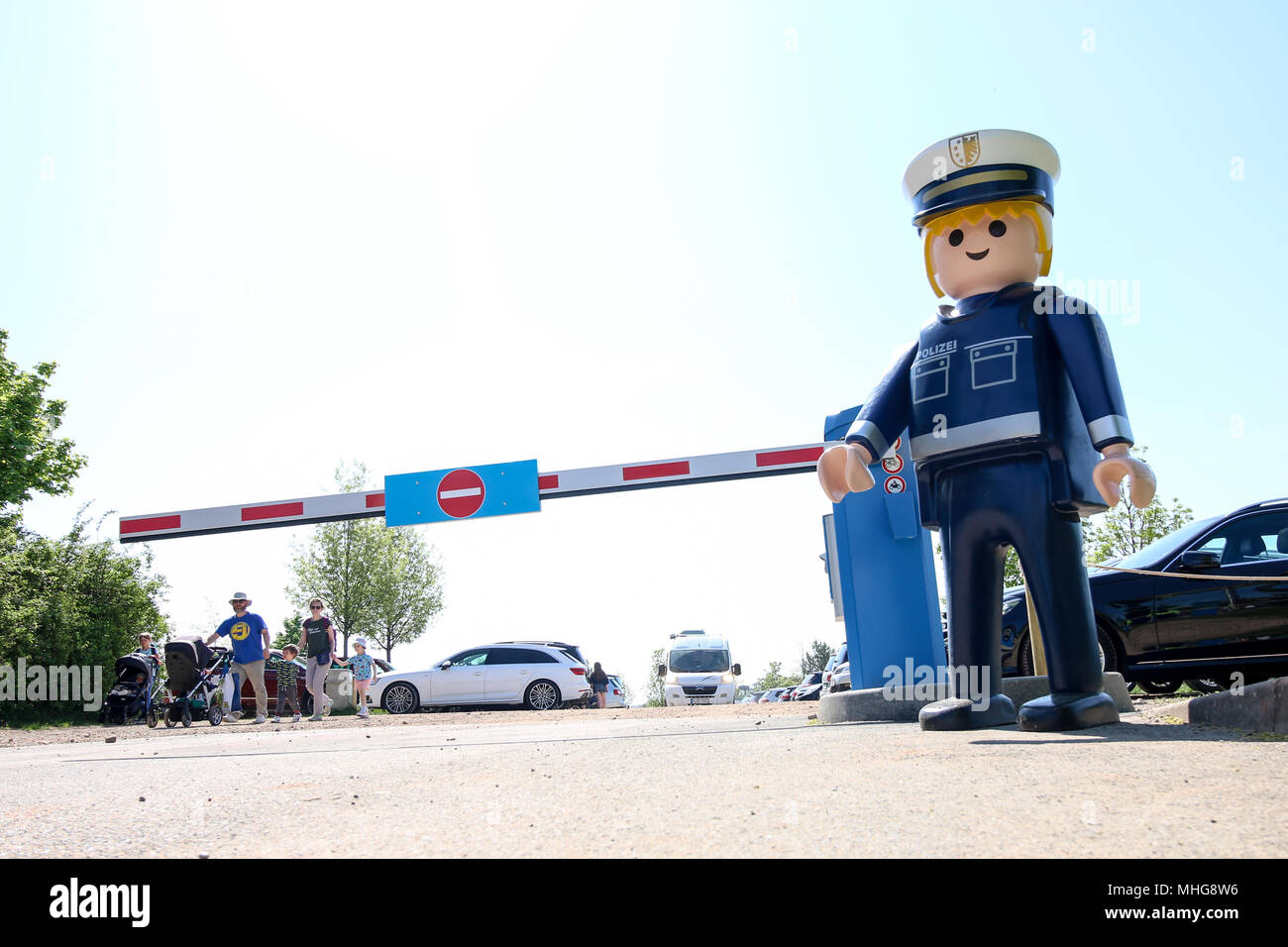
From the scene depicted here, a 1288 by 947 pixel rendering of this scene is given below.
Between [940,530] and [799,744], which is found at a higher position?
[940,530]

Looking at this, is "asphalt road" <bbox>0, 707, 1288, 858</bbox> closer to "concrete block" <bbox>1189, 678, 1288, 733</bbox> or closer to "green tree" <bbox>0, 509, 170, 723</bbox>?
"concrete block" <bbox>1189, 678, 1288, 733</bbox>

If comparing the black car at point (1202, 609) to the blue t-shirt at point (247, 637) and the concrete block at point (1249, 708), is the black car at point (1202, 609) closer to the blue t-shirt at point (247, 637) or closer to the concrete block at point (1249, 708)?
the concrete block at point (1249, 708)

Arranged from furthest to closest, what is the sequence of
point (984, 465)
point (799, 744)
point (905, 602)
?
point (905, 602) < point (984, 465) < point (799, 744)

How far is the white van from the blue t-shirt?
13103 mm

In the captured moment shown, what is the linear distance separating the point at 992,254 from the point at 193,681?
13320mm

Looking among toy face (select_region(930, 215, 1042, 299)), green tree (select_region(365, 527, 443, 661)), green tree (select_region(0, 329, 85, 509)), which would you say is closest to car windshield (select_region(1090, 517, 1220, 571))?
toy face (select_region(930, 215, 1042, 299))

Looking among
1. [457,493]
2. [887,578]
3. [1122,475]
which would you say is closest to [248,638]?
[457,493]

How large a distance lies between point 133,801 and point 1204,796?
3583 mm

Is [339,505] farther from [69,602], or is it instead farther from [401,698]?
[69,602]

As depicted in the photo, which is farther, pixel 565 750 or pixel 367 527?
pixel 367 527

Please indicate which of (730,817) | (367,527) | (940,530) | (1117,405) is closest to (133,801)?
(730,817)

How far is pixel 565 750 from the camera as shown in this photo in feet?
17.4
